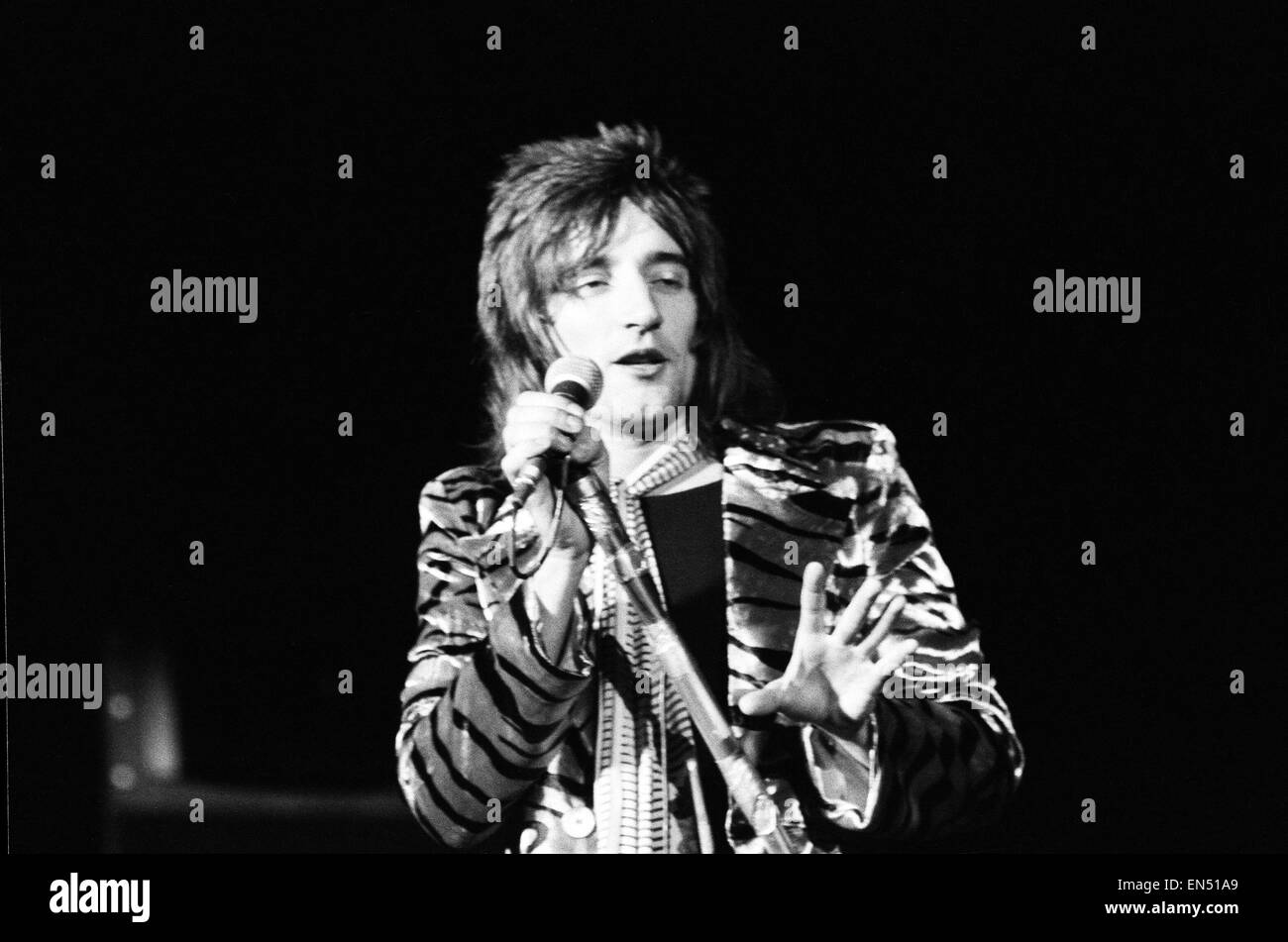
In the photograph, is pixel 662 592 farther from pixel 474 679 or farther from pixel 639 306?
pixel 639 306

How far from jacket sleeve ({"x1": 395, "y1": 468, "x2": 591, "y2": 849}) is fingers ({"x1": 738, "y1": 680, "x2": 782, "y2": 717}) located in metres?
0.30

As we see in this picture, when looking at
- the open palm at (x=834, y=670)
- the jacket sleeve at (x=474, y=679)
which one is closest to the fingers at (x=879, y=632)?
the open palm at (x=834, y=670)

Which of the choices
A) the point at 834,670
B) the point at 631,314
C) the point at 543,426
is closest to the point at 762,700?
the point at 834,670

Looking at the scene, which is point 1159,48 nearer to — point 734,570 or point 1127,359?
point 1127,359

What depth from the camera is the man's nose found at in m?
3.01

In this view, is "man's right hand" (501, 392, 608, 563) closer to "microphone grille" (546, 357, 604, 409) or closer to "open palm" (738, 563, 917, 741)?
"microphone grille" (546, 357, 604, 409)

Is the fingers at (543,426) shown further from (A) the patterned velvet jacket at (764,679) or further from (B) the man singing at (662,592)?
(A) the patterned velvet jacket at (764,679)

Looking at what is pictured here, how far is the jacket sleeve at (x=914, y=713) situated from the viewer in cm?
288

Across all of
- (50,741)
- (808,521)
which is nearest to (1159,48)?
(808,521)

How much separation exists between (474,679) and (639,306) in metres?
0.76

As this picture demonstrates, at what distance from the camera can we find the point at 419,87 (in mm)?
3094

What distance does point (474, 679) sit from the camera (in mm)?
2889

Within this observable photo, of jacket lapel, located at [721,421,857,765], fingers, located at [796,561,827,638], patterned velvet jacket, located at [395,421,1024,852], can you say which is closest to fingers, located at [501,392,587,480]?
patterned velvet jacket, located at [395,421,1024,852]

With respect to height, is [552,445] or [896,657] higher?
[552,445]
